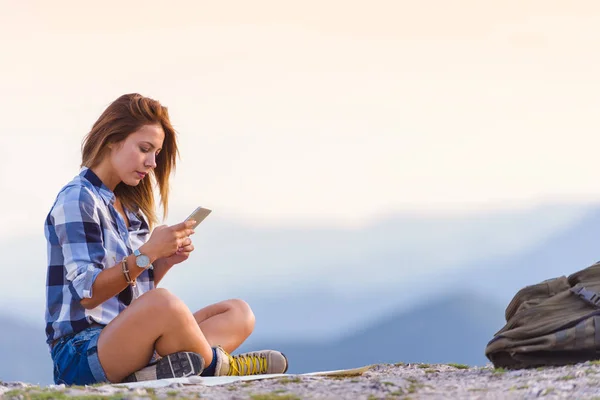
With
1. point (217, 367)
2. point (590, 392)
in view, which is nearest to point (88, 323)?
point (217, 367)

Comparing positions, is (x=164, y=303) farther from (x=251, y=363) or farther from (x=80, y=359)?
(x=251, y=363)

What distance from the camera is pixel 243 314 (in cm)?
585

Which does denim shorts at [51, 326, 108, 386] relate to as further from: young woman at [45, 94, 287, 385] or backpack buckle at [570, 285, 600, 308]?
backpack buckle at [570, 285, 600, 308]

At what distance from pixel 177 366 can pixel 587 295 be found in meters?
2.38

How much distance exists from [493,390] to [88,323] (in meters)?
2.29

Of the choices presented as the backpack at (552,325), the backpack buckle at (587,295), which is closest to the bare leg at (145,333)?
the backpack at (552,325)

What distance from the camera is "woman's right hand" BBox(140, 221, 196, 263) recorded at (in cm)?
494

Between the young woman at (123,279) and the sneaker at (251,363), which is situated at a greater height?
the young woman at (123,279)

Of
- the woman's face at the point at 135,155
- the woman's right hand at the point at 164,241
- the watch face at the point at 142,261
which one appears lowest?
the watch face at the point at 142,261

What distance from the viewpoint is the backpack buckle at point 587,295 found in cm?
520

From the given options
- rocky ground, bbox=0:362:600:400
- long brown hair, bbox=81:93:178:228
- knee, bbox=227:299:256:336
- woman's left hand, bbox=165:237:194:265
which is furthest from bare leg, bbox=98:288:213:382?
long brown hair, bbox=81:93:178:228

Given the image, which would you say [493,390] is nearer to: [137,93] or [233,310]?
[233,310]

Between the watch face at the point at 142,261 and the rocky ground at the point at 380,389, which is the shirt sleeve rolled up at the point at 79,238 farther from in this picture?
the rocky ground at the point at 380,389

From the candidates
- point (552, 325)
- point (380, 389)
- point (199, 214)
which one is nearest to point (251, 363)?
point (199, 214)
